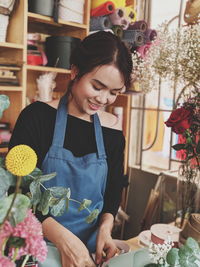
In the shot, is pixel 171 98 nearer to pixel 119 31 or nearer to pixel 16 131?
pixel 119 31

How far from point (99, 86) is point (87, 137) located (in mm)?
264

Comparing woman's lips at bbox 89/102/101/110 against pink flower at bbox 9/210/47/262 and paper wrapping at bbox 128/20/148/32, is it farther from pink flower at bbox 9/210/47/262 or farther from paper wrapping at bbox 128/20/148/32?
paper wrapping at bbox 128/20/148/32

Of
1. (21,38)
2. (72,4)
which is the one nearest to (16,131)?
(21,38)

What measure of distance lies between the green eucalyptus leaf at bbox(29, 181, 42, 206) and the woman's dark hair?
2.35ft

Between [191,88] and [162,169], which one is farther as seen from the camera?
[162,169]

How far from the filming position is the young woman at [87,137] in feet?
3.87

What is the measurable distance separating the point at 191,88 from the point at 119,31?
1159mm

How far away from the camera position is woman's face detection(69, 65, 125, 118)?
116cm

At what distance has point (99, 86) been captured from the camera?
1172 millimetres

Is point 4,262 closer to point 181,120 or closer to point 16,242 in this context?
point 16,242

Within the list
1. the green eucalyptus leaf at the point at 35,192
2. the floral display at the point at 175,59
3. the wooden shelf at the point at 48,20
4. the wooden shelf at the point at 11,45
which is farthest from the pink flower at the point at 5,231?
the wooden shelf at the point at 48,20

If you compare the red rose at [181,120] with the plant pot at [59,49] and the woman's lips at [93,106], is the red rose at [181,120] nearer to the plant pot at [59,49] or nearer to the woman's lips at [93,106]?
the woman's lips at [93,106]

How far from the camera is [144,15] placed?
2.77 metres

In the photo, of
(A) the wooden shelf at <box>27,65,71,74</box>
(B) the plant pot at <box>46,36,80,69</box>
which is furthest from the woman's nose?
(B) the plant pot at <box>46,36,80,69</box>
